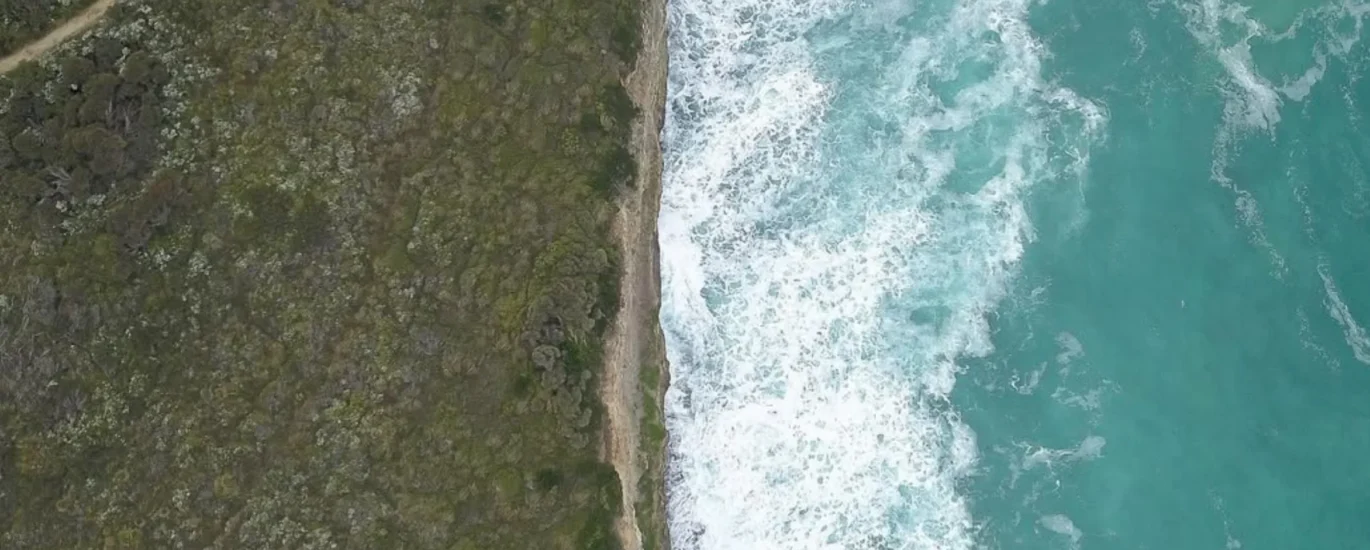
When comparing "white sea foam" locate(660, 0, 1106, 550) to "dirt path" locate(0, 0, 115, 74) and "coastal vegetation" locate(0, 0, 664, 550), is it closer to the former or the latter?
"coastal vegetation" locate(0, 0, 664, 550)

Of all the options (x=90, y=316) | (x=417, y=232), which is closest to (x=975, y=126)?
(x=417, y=232)

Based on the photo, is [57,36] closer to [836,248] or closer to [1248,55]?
[836,248]

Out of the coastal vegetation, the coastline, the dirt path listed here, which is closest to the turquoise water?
the coastline

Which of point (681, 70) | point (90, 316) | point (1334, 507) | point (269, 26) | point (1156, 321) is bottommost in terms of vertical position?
point (1334, 507)

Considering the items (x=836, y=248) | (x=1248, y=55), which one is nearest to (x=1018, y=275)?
(x=836, y=248)

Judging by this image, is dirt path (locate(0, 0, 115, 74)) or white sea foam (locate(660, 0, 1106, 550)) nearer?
white sea foam (locate(660, 0, 1106, 550))

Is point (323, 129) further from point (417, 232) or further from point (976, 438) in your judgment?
point (976, 438)
